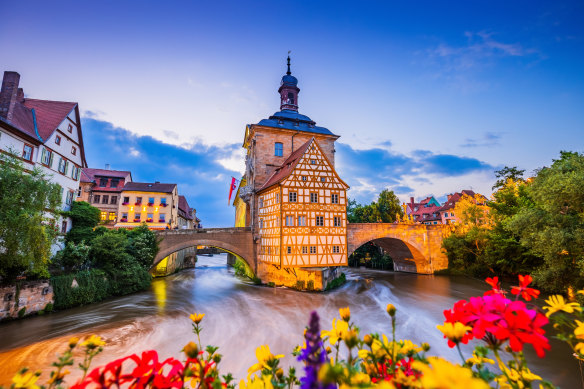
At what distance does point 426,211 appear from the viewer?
59781 mm

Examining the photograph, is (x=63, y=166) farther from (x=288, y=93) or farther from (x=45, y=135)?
(x=288, y=93)

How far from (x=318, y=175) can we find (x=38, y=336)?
16631 millimetres

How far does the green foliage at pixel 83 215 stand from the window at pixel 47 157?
3476mm

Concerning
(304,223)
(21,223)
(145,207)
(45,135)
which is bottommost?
(21,223)

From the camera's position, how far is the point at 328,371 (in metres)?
0.62

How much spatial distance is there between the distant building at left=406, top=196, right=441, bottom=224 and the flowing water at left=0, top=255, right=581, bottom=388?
3611 centimetres

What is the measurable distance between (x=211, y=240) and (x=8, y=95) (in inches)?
586

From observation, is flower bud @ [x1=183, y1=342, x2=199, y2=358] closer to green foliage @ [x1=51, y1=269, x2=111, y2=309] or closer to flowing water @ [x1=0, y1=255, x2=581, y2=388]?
flowing water @ [x1=0, y1=255, x2=581, y2=388]

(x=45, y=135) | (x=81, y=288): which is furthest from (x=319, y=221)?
(x=45, y=135)

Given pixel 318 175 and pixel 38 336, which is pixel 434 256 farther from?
pixel 38 336

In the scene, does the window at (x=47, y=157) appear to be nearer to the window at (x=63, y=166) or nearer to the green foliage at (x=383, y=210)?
the window at (x=63, y=166)

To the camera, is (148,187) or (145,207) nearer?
Result: (145,207)

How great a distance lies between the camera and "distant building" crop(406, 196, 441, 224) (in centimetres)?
5617

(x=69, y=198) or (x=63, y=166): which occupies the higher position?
(x=63, y=166)
